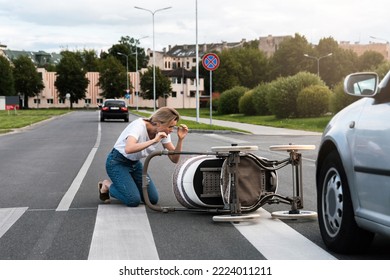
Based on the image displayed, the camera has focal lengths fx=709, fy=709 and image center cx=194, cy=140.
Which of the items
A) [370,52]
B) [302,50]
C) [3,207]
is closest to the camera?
[3,207]

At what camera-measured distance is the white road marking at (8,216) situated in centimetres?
700

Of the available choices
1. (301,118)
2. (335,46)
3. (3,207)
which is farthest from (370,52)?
(3,207)

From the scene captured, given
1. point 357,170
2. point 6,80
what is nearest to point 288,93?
point 357,170

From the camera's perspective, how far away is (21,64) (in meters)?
132

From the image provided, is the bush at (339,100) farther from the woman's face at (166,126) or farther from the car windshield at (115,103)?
the woman's face at (166,126)

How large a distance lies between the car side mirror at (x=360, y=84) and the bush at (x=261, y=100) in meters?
45.6

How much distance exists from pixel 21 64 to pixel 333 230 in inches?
5205

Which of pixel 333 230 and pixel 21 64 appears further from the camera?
pixel 21 64

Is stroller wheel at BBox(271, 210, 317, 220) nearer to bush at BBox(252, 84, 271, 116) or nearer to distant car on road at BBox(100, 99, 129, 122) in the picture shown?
distant car on road at BBox(100, 99, 129, 122)

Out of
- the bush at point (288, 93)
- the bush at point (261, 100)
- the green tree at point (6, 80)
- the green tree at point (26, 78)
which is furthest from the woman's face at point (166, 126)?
the green tree at point (26, 78)

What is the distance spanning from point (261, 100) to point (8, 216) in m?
45.1

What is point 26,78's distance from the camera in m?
130

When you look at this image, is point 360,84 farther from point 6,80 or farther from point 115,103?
point 6,80

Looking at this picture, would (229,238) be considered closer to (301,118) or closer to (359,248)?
(359,248)
